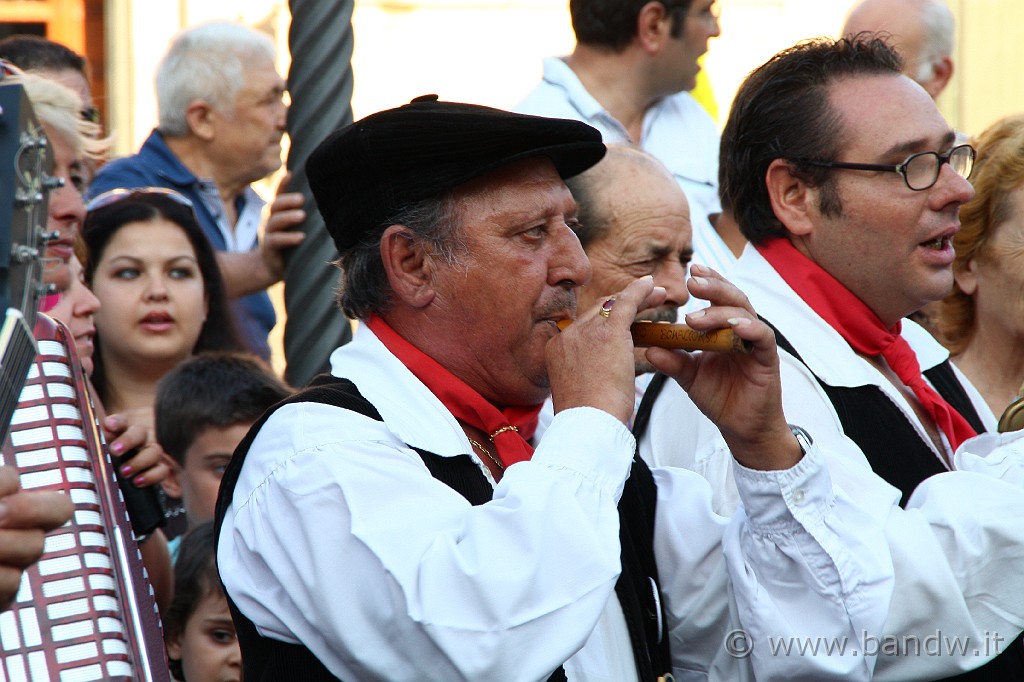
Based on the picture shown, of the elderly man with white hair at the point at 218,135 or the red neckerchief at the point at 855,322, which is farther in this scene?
the elderly man with white hair at the point at 218,135

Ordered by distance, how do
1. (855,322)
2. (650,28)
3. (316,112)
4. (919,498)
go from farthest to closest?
1. (650,28)
2. (316,112)
3. (855,322)
4. (919,498)

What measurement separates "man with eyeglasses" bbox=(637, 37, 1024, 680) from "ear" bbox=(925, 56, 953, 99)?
230 centimetres

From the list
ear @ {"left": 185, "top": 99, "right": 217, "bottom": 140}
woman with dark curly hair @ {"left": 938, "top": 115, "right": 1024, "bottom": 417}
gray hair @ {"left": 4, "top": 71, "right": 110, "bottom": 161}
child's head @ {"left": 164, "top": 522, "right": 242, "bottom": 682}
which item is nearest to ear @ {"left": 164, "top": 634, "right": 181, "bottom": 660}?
child's head @ {"left": 164, "top": 522, "right": 242, "bottom": 682}

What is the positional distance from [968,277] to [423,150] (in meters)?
2.16

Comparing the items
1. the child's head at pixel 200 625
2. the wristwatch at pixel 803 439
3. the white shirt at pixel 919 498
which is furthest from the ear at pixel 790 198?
the child's head at pixel 200 625

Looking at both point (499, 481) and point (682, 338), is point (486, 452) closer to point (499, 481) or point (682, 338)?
point (499, 481)

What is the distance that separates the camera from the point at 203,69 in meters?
5.47

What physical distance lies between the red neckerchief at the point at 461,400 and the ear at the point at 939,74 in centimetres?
356

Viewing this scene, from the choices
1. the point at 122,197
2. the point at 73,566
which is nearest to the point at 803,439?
the point at 73,566

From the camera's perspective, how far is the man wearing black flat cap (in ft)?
7.20

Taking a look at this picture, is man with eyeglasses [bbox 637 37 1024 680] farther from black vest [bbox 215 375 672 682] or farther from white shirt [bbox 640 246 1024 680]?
black vest [bbox 215 375 672 682]

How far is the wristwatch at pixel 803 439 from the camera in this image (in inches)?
102

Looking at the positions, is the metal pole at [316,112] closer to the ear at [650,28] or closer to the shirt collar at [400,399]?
the ear at [650,28]

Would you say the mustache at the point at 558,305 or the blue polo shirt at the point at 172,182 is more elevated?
the mustache at the point at 558,305
